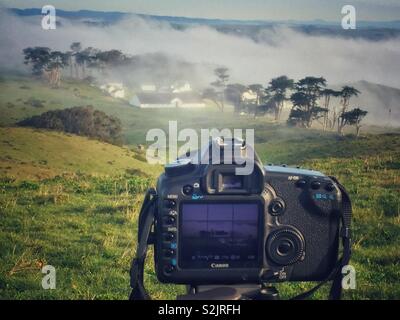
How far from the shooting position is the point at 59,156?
6250 millimetres

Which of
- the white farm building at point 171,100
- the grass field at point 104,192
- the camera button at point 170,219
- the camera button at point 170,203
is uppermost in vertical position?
the white farm building at point 171,100

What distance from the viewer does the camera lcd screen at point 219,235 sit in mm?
3076

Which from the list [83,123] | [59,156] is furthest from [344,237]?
[83,123]

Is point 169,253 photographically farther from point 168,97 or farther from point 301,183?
point 168,97

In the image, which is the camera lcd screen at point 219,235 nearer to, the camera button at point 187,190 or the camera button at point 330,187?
the camera button at point 187,190

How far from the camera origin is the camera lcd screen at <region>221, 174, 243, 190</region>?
3072 mm

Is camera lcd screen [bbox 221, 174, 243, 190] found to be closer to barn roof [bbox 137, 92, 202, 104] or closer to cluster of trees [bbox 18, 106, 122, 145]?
barn roof [bbox 137, 92, 202, 104]

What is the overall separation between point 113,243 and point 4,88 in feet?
9.13

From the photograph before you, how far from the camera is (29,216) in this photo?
530cm

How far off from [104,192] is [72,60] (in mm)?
1751

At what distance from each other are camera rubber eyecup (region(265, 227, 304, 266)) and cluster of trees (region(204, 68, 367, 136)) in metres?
3.30

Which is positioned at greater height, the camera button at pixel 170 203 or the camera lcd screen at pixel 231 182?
the camera lcd screen at pixel 231 182

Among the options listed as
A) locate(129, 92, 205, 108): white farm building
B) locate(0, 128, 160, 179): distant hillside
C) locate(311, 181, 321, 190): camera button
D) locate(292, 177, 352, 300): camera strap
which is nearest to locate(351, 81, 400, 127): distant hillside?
locate(129, 92, 205, 108): white farm building

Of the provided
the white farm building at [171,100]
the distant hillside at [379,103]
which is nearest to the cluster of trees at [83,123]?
the white farm building at [171,100]
